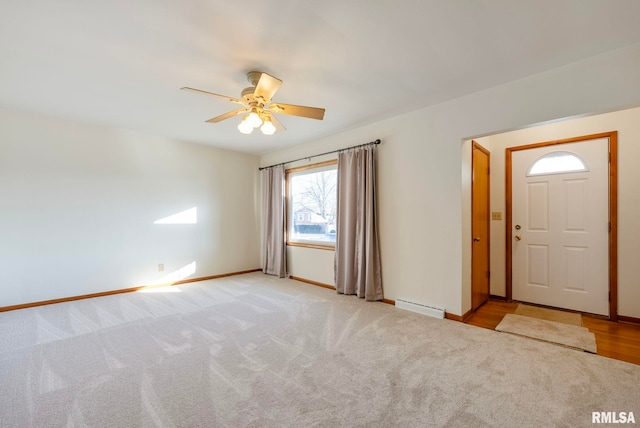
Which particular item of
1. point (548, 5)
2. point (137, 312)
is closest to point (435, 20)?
point (548, 5)

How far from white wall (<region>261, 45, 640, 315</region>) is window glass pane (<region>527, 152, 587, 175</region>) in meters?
1.43

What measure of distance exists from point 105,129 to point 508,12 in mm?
4885

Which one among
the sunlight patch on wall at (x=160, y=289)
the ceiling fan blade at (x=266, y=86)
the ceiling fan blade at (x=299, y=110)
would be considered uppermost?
the ceiling fan blade at (x=266, y=86)

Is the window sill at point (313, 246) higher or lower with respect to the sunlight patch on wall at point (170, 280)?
higher

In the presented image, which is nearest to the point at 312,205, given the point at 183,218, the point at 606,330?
the point at 183,218

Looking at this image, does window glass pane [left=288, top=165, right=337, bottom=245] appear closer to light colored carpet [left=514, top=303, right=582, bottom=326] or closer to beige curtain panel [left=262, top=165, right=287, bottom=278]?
beige curtain panel [left=262, top=165, right=287, bottom=278]

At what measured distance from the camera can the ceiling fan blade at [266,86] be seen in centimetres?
207

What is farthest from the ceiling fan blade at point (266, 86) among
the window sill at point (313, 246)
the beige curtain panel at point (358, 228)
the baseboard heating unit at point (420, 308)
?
the baseboard heating unit at point (420, 308)

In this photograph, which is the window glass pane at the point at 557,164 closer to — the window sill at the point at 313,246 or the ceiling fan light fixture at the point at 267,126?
the window sill at the point at 313,246

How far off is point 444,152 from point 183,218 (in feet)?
13.8

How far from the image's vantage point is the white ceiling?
171 centimetres

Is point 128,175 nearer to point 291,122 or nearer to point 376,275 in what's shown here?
point 291,122

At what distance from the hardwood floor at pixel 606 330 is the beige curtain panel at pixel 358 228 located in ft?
4.02

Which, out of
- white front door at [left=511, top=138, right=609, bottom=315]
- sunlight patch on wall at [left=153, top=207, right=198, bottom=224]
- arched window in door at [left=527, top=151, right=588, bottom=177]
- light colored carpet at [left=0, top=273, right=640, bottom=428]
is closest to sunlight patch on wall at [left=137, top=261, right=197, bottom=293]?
sunlight patch on wall at [left=153, top=207, right=198, bottom=224]
